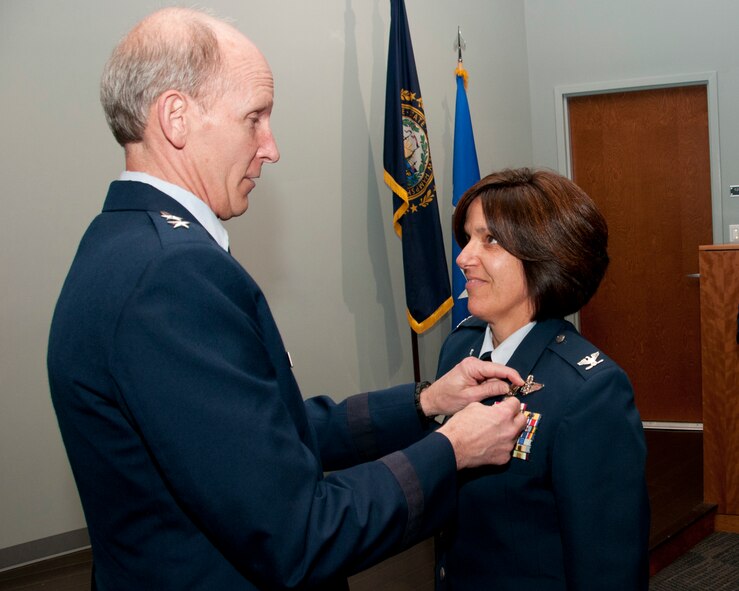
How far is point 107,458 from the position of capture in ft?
3.14

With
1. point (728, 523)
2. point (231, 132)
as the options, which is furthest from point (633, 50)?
point (231, 132)

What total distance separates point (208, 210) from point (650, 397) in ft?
17.3

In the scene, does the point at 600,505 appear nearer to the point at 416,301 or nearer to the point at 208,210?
the point at 208,210

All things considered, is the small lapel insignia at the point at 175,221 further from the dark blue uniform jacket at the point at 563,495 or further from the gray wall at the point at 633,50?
the gray wall at the point at 633,50

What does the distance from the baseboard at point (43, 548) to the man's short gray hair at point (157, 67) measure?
2.99 metres

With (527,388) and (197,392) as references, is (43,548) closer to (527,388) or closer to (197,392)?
(527,388)

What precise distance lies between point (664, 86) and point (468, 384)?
15.8ft

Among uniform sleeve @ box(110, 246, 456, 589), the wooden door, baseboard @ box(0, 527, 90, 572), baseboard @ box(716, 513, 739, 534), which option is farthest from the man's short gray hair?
the wooden door

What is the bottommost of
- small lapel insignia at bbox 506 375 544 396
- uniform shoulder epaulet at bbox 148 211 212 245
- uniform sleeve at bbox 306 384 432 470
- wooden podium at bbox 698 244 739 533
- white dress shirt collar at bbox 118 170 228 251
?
wooden podium at bbox 698 244 739 533

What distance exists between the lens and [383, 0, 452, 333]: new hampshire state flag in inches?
164

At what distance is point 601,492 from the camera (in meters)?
1.33

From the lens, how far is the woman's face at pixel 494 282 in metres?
1.57

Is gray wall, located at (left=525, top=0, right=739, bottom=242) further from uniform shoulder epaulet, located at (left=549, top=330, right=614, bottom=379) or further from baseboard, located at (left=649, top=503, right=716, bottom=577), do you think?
uniform shoulder epaulet, located at (left=549, top=330, right=614, bottom=379)

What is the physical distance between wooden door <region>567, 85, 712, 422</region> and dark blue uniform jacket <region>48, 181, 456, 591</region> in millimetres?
4991
